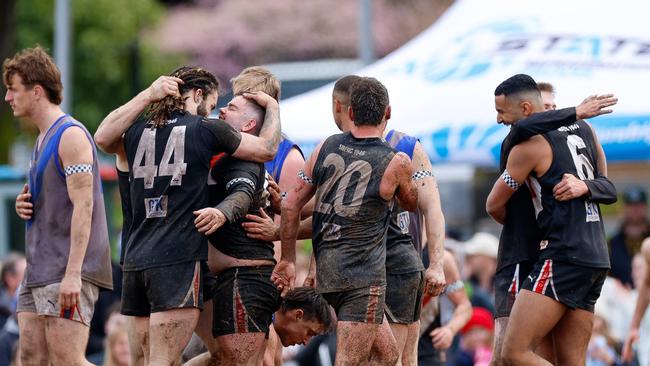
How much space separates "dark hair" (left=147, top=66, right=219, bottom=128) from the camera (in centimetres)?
791

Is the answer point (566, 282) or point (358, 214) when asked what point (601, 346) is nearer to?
point (566, 282)

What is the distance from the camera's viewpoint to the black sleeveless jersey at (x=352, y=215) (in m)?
7.74

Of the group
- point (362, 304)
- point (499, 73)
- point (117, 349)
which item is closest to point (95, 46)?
point (499, 73)

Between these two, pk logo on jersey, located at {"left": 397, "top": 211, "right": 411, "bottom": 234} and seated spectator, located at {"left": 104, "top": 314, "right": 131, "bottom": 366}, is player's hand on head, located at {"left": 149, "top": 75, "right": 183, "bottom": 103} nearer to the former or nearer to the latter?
pk logo on jersey, located at {"left": 397, "top": 211, "right": 411, "bottom": 234}

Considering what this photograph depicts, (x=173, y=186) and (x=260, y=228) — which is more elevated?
(x=173, y=186)

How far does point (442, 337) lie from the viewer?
10.4 m

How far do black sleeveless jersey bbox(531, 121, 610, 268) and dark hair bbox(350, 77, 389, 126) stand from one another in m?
1.27

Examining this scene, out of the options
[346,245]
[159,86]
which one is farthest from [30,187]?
[346,245]

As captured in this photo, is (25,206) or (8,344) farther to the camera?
(8,344)

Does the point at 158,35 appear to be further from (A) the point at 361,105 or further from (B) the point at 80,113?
(A) the point at 361,105

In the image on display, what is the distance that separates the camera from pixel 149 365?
7863 millimetres

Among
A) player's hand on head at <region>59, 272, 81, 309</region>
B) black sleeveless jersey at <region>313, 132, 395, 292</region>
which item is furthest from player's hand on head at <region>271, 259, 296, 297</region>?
player's hand on head at <region>59, 272, 81, 309</region>

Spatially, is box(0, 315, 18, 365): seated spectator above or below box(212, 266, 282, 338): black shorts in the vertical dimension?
below

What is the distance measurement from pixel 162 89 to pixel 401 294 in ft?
6.46
